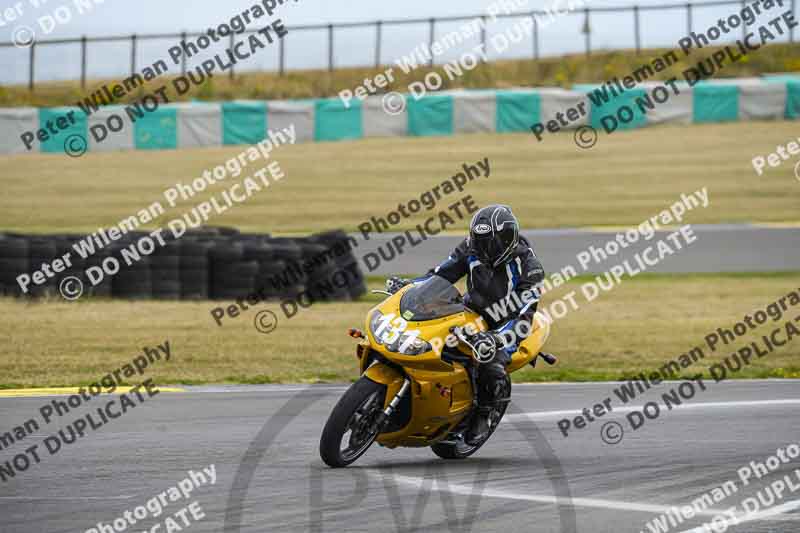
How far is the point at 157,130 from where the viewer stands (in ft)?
122

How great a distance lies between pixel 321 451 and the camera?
8211 mm

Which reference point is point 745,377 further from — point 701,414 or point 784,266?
point 784,266

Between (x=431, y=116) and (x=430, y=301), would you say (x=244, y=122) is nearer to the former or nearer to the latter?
(x=431, y=116)

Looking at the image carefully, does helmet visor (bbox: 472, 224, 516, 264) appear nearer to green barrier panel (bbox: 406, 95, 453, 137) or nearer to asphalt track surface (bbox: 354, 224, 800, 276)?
asphalt track surface (bbox: 354, 224, 800, 276)

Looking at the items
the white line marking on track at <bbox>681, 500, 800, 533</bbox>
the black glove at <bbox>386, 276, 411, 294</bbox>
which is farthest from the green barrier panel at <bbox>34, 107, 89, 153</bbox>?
the white line marking on track at <bbox>681, 500, 800, 533</bbox>

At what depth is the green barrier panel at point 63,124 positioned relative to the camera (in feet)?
117

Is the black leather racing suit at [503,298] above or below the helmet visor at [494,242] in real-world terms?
below

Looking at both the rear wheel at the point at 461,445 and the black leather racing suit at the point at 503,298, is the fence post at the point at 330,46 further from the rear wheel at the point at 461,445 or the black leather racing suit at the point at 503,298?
the rear wheel at the point at 461,445

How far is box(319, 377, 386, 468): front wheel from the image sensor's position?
8055mm

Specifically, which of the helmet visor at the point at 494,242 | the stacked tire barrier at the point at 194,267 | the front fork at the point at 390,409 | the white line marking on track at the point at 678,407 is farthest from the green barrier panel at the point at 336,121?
the front fork at the point at 390,409

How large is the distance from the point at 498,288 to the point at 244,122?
29.4m

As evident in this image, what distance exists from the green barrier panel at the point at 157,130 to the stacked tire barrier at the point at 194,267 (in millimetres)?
18322

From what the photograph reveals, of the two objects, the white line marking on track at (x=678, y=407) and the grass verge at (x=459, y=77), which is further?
the grass verge at (x=459, y=77)

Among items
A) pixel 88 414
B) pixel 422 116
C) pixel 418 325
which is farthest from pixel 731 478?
pixel 422 116
